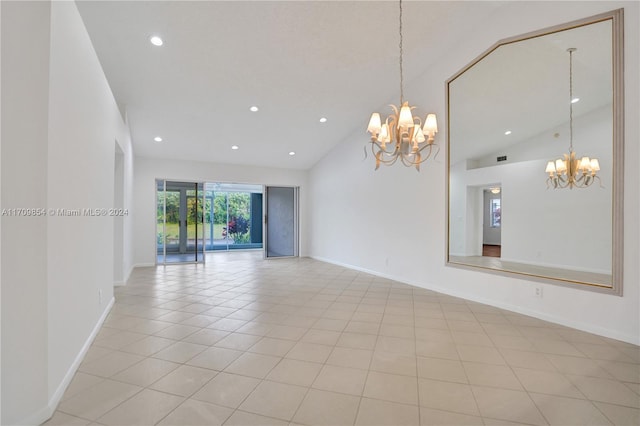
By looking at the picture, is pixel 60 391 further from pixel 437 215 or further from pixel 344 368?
pixel 437 215

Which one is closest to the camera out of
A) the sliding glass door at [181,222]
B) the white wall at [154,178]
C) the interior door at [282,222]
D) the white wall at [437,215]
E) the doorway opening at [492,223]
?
the white wall at [437,215]

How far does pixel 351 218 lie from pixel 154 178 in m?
4.92

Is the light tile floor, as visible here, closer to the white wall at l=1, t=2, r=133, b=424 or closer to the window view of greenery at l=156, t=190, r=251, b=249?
the white wall at l=1, t=2, r=133, b=424

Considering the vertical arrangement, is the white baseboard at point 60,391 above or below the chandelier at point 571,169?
below

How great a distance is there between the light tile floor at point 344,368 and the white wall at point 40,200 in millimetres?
274

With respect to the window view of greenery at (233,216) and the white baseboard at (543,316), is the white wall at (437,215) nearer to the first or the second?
the white baseboard at (543,316)

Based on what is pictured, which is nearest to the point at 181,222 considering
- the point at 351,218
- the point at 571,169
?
the point at 351,218

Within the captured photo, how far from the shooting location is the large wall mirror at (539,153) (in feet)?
9.96

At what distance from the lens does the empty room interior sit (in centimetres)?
173

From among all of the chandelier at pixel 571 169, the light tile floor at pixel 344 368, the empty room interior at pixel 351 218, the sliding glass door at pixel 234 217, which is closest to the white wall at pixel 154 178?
the empty room interior at pixel 351 218

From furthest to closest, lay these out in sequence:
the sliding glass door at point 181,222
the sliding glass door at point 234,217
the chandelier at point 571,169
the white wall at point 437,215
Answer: the sliding glass door at point 234,217 → the sliding glass door at point 181,222 → the chandelier at point 571,169 → the white wall at point 437,215

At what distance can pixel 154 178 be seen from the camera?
7.13 meters

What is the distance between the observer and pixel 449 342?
2812 millimetres

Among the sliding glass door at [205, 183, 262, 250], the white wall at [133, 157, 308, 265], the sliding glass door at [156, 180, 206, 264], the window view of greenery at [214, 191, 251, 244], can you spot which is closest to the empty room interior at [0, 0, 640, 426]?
the white wall at [133, 157, 308, 265]
